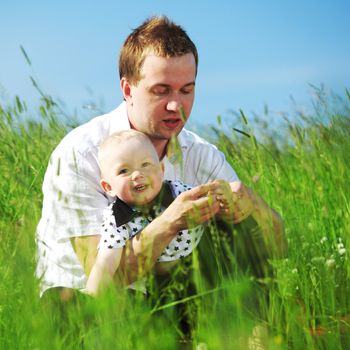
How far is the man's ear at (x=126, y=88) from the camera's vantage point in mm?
3225

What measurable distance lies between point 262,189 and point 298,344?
1942 mm

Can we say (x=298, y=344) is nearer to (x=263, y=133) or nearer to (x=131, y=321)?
(x=131, y=321)

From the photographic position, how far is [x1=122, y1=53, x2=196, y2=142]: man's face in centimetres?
302

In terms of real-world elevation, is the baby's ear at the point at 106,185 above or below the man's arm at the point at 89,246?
above

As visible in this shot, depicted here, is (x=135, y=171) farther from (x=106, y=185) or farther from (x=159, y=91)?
(x=159, y=91)

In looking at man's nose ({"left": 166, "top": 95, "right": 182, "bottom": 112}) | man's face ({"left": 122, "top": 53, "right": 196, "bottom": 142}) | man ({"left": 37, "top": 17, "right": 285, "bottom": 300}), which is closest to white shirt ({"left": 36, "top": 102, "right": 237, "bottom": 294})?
man ({"left": 37, "top": 17, "right": 285, "bottom": 300})

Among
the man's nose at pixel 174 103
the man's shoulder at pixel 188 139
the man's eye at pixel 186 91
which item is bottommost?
the man's shoulder at pixel 188 139

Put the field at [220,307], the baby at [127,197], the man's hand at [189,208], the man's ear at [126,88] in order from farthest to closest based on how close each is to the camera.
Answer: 1. the man's ear at [126,88]
2. the baby at [127,197]
3. the man's hand at [189,208]
4. the field at [220,307]

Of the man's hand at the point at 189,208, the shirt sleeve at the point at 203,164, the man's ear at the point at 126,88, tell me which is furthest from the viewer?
the shirt sleeve at the point at 203,164

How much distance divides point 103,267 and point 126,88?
967 millimetres

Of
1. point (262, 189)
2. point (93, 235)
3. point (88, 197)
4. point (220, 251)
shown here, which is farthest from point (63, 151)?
point (262, 189)

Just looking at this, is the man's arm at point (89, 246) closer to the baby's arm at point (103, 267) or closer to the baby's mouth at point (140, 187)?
the baby's arm at point (103, 267)

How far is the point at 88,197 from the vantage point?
293cm

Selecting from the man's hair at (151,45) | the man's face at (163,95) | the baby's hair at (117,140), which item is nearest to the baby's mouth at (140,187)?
the baby's hair at (117,140)
